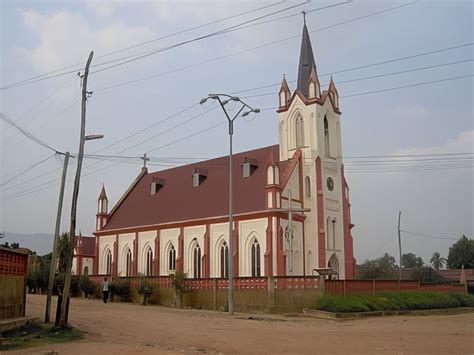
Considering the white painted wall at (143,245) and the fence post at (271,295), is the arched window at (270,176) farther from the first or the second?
the white painted wall at (143,245)

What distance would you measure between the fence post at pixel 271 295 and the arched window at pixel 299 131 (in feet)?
59.2

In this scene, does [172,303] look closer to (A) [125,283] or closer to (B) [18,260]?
(A) [125,283]

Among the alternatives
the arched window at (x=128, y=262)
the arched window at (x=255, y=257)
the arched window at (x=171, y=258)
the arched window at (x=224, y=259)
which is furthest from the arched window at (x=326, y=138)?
the arched window at (x=128, y=262)

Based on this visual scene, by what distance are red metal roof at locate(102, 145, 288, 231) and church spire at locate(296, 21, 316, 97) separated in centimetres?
583

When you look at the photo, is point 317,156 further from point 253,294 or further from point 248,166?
point 253,294

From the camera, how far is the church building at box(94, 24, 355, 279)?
41656 mm

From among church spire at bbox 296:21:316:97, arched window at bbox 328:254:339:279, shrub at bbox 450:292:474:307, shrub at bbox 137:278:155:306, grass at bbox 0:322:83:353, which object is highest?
church spire at bbox 296:21:316:97

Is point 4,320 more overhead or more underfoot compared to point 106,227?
more underfoot

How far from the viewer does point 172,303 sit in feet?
114

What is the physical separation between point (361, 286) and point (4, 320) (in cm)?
2083

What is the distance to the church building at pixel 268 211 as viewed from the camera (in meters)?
41.7

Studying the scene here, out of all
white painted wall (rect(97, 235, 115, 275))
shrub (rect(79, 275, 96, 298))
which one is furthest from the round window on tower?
white painted wall (rect(97, 235, 115, 275))

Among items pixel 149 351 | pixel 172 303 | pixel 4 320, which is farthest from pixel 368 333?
pixel 172 303

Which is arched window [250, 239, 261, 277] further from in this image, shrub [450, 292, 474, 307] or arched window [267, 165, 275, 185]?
shrub [450, 292, 474, 307]
